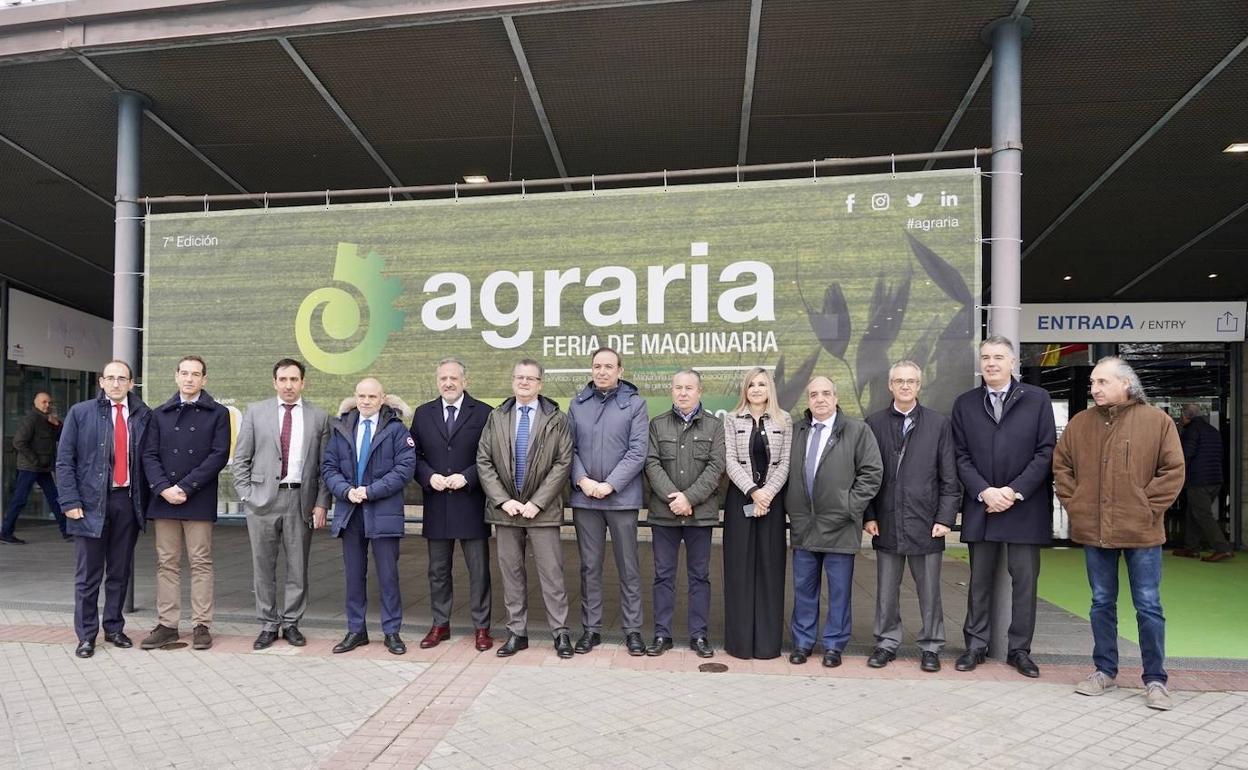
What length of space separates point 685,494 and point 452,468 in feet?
5.23

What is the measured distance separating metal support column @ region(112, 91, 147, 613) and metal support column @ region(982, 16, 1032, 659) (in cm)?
672

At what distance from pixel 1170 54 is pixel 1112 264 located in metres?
5.55

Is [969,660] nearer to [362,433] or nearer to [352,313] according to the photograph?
[362,433]

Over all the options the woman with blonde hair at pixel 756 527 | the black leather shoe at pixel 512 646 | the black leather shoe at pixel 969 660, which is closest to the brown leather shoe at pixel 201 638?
the black leather shoe at pixel 512 646

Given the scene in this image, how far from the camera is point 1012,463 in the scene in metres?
4.90

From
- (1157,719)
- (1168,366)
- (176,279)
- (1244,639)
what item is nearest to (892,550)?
(1157,719)

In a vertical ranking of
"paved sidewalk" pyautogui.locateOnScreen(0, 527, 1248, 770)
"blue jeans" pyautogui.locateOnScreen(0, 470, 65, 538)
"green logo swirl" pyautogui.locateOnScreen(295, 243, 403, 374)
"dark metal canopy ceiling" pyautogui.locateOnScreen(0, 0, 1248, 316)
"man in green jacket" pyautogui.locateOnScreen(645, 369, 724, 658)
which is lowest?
"paved sidewalk" pyautogui.locateOnScreen(0, 527, 1248, 770)

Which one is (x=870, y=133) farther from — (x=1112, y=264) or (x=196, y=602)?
(x=196, y=602)

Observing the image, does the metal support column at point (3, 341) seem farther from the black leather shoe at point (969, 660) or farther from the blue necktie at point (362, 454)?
the black leather shoe at point (969, 660)

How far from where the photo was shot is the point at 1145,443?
442 cm

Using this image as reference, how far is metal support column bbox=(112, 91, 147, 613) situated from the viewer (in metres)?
6.61

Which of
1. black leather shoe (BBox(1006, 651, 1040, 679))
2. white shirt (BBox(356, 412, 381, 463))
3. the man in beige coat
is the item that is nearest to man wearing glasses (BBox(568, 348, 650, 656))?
white shirt (BBox(356, 412, 381, 463))

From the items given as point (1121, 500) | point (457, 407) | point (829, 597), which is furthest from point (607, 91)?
point (1121, 500)

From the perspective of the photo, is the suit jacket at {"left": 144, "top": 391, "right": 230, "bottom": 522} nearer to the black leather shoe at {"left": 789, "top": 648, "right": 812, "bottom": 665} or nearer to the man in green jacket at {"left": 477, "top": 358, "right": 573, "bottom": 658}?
the man in green jacket at {"left": 477, "top": 358, "right": 573, "bottom": 658}
